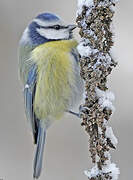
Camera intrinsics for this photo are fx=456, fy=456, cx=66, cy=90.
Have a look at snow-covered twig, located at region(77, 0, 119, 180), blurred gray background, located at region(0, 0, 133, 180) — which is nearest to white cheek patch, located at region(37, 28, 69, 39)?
snow-covered twig, located at region(77, 0, 119, 180)

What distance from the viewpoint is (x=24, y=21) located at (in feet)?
13.7

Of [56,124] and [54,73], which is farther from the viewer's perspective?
[56,124]

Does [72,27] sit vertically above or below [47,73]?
above

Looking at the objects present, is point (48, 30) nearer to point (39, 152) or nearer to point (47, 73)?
point (47, 73)

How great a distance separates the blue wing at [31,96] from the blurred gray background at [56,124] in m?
1.07

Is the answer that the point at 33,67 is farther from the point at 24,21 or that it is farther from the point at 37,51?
the point at 24,21

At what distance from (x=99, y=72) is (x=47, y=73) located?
81 cm

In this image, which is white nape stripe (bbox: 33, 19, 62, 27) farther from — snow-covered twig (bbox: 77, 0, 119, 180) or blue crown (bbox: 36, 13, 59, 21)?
snow-covered twig (bbox: 77, 0, 119, 180)

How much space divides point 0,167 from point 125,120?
1097 millimetres

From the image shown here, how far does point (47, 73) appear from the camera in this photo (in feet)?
7.68

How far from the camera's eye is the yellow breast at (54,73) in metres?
2.31

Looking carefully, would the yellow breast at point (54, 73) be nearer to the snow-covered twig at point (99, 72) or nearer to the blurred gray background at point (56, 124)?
the snow-covered twig at point (99, 72)

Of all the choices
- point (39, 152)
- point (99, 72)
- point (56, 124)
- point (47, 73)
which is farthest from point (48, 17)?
point (56, 124)

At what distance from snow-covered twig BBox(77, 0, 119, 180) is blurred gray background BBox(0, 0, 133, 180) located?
185cm
